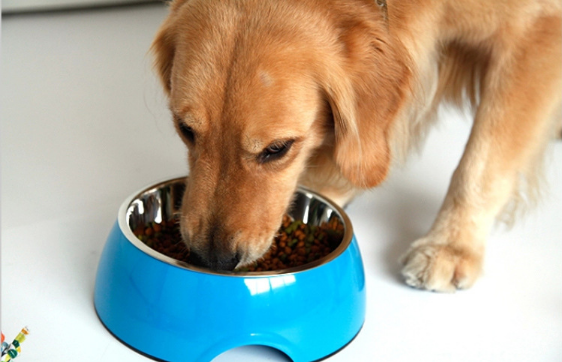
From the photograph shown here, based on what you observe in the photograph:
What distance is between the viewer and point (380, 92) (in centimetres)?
180

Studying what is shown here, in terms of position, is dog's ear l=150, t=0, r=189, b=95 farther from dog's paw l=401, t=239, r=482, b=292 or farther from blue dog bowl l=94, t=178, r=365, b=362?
dog's paw l=401, t=239, r=482, b=292

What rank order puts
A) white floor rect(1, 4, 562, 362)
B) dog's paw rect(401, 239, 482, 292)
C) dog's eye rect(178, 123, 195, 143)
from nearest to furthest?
1. dog's eye rect(178, 123, 195, 143)
2. white floor rect(1, 4, 562, 362)
3. dog's paw rect(401, 239, 482, 292)

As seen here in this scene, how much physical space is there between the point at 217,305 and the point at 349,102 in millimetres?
622

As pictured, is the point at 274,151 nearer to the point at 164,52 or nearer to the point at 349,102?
the point at 349,102

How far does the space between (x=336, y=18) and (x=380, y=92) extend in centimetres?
24

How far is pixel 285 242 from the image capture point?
1899 mm

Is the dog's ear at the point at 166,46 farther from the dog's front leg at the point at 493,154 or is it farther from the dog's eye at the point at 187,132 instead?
the dog's front leg at the point at 493,154

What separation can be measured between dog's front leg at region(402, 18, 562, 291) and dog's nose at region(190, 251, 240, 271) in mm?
662

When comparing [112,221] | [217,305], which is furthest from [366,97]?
[112,221]

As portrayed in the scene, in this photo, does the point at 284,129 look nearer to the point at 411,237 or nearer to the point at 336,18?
the point at 336,18

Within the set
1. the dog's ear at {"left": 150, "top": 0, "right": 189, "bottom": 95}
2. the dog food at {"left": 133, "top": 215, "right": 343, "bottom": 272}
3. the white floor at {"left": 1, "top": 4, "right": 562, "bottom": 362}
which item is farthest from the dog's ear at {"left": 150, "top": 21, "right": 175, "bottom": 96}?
the white floor at {"left": 1, "top": 4, "right": 562, "bottom": 362}

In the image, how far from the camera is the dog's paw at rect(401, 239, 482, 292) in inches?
78.0

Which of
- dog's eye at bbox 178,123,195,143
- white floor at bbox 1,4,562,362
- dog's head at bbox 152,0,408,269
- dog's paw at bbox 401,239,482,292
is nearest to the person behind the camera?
dog's head at bbox 152,0,408,269

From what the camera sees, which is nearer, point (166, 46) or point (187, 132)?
point (187, 132)
